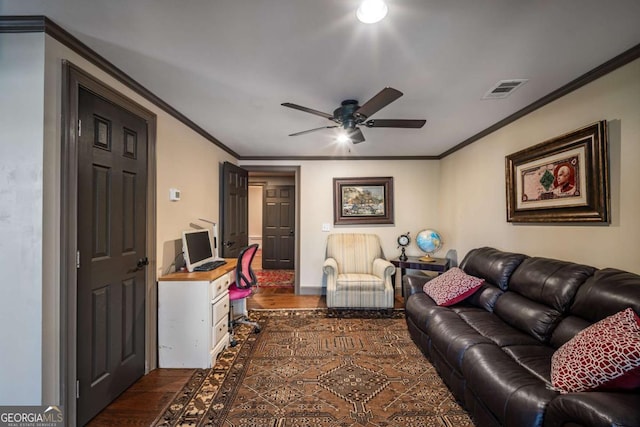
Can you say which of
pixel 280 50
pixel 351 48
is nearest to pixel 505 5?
pixel 351 48

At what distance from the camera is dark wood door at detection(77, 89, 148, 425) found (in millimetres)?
1674

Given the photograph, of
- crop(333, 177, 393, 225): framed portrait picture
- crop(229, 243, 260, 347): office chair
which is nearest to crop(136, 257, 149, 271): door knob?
crop(229, 243, 260, 347): office chair

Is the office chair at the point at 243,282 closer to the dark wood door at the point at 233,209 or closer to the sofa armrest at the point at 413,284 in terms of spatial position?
the dark wood door at the point at 233,209

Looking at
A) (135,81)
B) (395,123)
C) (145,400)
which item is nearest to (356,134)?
(395,123)

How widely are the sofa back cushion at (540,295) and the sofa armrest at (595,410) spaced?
75 cm

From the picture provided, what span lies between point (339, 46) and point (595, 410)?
2.10 meters

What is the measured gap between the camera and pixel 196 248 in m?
2.74

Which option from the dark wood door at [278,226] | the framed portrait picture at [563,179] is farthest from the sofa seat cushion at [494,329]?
the dark wood door at [278,226]

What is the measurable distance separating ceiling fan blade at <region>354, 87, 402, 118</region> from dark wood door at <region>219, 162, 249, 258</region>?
7.48 feet

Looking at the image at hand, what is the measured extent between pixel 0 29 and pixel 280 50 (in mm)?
1514

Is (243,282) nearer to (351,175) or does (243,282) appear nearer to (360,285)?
(360,285)

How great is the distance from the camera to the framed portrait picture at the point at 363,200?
4516 mm

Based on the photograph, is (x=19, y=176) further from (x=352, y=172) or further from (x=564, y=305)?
(x=352, y=172)

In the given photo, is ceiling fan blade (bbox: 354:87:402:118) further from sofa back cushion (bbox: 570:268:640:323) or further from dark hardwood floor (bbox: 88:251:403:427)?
dark hardwood floor (bbox: 88:251:403:427)
